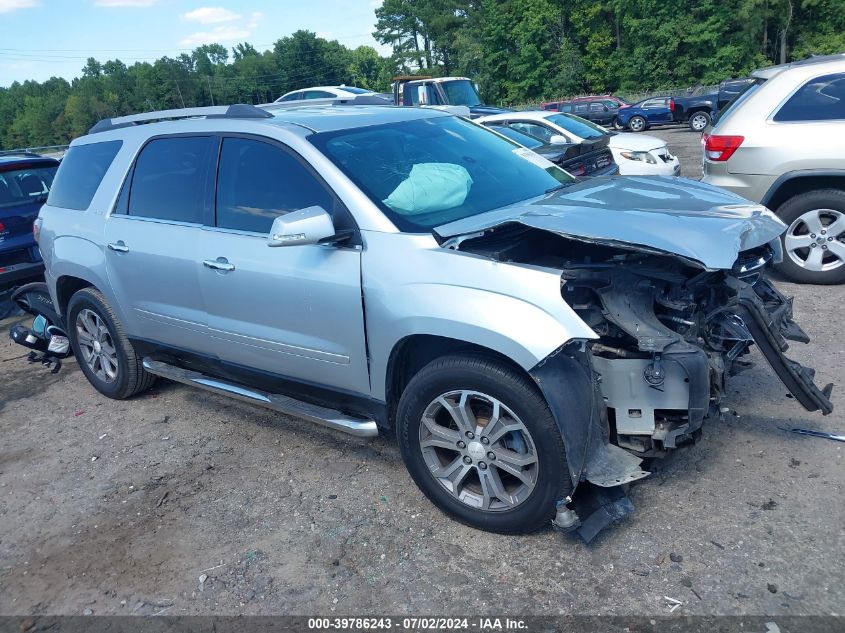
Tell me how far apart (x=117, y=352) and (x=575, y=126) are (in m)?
8.91

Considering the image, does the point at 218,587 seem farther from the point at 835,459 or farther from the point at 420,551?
the point at 835,459

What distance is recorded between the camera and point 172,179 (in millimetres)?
4324

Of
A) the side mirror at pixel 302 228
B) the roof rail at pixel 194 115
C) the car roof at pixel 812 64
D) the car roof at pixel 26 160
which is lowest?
the side mirror at pixel 302 228

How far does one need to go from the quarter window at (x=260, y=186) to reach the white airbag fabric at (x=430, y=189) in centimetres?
37

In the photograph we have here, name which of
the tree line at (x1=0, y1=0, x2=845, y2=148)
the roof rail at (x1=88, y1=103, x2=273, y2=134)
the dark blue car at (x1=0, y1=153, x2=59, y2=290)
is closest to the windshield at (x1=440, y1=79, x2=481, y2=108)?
the dark blue car at (x1=0, y1=153, x2=59, y2=290)

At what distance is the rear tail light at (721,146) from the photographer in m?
6.18

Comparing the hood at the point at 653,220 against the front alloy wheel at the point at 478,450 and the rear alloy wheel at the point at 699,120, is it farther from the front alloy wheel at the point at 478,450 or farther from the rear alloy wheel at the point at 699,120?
the rear alloy wheel at the point at 699,120

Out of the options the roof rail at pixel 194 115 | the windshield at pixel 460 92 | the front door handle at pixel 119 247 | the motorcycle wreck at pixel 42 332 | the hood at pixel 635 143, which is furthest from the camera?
the windshield at pixel 460 92

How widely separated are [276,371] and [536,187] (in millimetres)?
1852

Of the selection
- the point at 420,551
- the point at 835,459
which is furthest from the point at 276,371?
the point at 835,459

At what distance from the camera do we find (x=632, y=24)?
49.2 m

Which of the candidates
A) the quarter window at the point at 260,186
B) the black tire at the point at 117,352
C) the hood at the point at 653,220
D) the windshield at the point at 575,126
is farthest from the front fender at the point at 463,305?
the windshield at the point at 575,126

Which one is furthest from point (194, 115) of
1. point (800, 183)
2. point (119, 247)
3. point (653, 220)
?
point (800, 183)

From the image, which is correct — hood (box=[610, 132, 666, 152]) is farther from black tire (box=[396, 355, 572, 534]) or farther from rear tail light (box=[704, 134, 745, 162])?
black tire (box=[396, 355, 572, 534])
